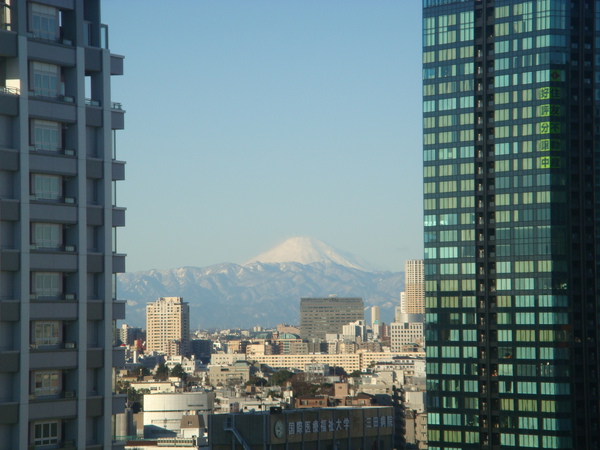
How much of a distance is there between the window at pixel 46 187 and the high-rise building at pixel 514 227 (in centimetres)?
9424

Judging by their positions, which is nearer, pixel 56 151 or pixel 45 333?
pixel 45 333

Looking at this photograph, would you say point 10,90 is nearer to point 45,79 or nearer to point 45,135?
point 45,79

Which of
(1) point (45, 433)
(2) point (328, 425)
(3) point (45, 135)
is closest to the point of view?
(1) point (45, 433)

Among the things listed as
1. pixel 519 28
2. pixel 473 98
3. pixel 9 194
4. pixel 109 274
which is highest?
pixel 519 28

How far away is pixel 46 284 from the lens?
133 ft

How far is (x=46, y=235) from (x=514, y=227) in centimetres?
9708

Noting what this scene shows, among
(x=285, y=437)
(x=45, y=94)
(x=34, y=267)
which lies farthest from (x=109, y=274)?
(x=285, y=437)

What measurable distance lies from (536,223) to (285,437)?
41.0 metres

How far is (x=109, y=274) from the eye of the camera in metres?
41.8

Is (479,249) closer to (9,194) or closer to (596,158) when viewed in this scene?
(596,158)

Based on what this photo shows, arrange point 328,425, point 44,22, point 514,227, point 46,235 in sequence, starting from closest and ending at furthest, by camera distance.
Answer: point 46,235 < point 44,22 < point 328,425 < point 514,227

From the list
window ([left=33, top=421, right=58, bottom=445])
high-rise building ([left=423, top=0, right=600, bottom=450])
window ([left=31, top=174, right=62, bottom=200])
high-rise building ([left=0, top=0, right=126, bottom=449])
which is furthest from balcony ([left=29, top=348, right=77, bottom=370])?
high-rise building ([left=423, top=0, right=600, bottom=450])

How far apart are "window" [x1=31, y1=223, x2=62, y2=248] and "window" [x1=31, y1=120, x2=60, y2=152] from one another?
296 centimetres

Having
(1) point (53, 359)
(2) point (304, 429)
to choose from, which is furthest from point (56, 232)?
(2) point (304, 429)
